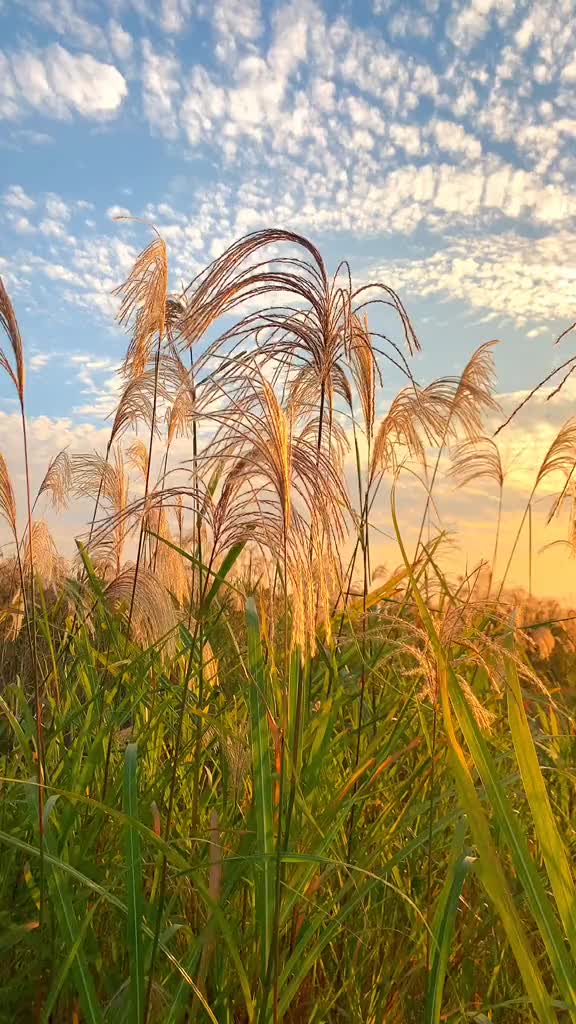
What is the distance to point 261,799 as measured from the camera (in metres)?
1.73

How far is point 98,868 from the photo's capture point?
2.35 meters

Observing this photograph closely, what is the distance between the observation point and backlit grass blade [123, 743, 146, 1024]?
1555 mm

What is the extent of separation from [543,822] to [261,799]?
582 millimetres

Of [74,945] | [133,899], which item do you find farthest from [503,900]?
[74,945]

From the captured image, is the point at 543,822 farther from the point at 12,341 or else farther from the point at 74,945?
the point at 12,341

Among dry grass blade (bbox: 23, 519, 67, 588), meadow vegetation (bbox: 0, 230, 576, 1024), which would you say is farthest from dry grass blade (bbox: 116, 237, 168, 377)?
dry grass blade (bbox: 23, 519, 67, 588)

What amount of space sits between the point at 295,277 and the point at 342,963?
1765 millimetres

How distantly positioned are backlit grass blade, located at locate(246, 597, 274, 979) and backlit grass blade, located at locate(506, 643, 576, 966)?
51cm

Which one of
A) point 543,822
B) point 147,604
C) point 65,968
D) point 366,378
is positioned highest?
point 366,378

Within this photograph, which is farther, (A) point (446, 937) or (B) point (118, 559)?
(B) point (118, 559)

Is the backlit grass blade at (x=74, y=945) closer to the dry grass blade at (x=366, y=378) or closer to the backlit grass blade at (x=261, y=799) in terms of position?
the backlit grass blade at (x=261, y=799)

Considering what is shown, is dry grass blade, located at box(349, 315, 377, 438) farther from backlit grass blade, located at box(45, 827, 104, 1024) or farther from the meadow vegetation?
backlit grass blade, located at box(45, 827, 104, 1024)

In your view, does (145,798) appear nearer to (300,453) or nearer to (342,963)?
(342,963)

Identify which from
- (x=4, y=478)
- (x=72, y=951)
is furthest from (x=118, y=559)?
(x=72, y=951)
